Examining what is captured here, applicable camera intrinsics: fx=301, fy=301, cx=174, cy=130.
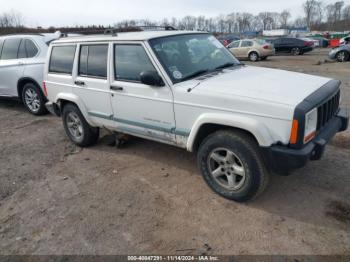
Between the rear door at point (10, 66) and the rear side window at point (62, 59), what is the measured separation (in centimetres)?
256

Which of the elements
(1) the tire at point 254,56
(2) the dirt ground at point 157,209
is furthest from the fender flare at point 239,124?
(1) the tire at point 254,56

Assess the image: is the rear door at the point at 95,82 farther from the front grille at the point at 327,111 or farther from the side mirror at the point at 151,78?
the front grille at the point at 327,111

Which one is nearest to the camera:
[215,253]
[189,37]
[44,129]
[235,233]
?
[215,253]

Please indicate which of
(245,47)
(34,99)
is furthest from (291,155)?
(245,47)

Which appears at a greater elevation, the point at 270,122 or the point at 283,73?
the point at 283,73

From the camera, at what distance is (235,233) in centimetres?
303

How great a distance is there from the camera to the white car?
709cm

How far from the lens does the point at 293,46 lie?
26031 millimetres

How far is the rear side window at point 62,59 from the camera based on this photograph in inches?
194

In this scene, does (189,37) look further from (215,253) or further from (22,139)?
(22,139)

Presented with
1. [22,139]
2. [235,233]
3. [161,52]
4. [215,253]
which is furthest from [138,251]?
[22,139]

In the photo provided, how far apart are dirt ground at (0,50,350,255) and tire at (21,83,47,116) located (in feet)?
8.40

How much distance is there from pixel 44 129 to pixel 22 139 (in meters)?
0.60

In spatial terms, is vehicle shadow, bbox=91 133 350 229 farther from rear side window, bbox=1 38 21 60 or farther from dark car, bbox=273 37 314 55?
dark car, bbox=273 37 314 55
